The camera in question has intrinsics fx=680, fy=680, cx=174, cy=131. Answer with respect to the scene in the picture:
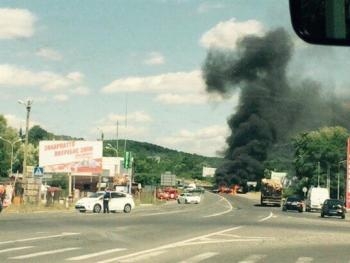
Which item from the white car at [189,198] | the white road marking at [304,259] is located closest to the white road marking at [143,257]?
the white road marking at [304,259]

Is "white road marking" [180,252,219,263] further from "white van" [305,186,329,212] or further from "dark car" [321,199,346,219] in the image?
"white van" [305,186,329,212]

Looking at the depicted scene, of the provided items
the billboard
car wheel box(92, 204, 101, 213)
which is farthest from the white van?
car wheel box(92, 204, 101, 213)

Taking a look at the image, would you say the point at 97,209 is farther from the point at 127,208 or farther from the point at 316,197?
the point at 316,197

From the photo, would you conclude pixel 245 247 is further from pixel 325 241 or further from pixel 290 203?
pixel 290 203

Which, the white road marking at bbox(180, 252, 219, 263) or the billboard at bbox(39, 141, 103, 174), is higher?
the billboard at bbox(39, 141, 103, 174)

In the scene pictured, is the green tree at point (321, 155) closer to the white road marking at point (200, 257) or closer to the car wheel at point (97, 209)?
the car wheel at point (97, 209)

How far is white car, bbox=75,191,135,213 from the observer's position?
154 feet

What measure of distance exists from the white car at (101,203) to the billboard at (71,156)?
31.3m

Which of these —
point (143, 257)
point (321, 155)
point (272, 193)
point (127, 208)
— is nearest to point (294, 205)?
point (272, 193)

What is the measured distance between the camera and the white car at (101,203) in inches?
1843

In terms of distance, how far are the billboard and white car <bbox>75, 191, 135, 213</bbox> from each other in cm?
3129

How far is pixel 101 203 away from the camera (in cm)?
4747

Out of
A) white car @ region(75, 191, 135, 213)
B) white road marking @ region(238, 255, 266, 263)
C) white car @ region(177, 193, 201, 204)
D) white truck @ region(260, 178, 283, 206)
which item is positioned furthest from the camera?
white car @ region(177, 193, 201, 204)

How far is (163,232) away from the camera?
2464cm
